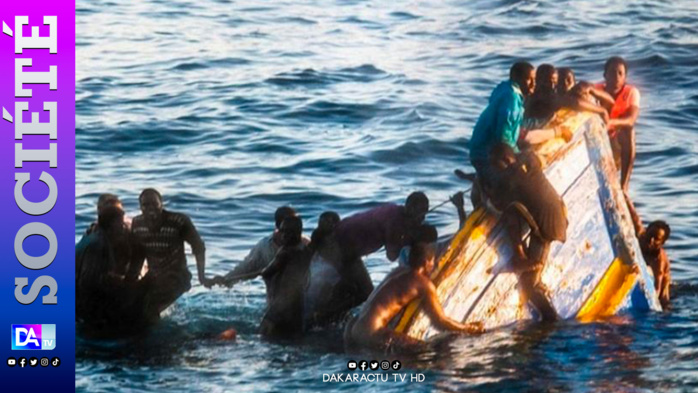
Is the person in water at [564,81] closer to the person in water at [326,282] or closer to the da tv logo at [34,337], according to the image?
the person in water at [326,282]

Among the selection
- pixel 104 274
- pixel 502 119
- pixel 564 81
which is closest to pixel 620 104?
pixel 564 81

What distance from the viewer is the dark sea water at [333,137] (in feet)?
49.0

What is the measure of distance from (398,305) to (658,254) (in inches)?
128

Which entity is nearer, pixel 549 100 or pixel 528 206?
pixel 528 206

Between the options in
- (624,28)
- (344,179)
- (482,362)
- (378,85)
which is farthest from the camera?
(624,28)

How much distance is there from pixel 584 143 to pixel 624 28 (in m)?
14.7

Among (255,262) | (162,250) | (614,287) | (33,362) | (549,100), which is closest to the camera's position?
(33,362)

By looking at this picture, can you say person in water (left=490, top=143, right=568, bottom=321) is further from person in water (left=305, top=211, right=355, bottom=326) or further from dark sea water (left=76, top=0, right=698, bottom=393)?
person in water (left=305, top=211, right=355, bottom=326)

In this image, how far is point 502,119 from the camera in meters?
14.7

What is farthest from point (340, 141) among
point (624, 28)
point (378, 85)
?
point (624, 28)

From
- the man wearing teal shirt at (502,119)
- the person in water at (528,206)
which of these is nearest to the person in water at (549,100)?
the man wearing teal shirt at (502,119)

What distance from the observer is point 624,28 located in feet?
98.5

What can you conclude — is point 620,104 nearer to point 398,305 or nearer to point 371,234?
point 371,234

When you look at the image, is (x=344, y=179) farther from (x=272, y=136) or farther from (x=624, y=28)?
(x=624, y=28)
